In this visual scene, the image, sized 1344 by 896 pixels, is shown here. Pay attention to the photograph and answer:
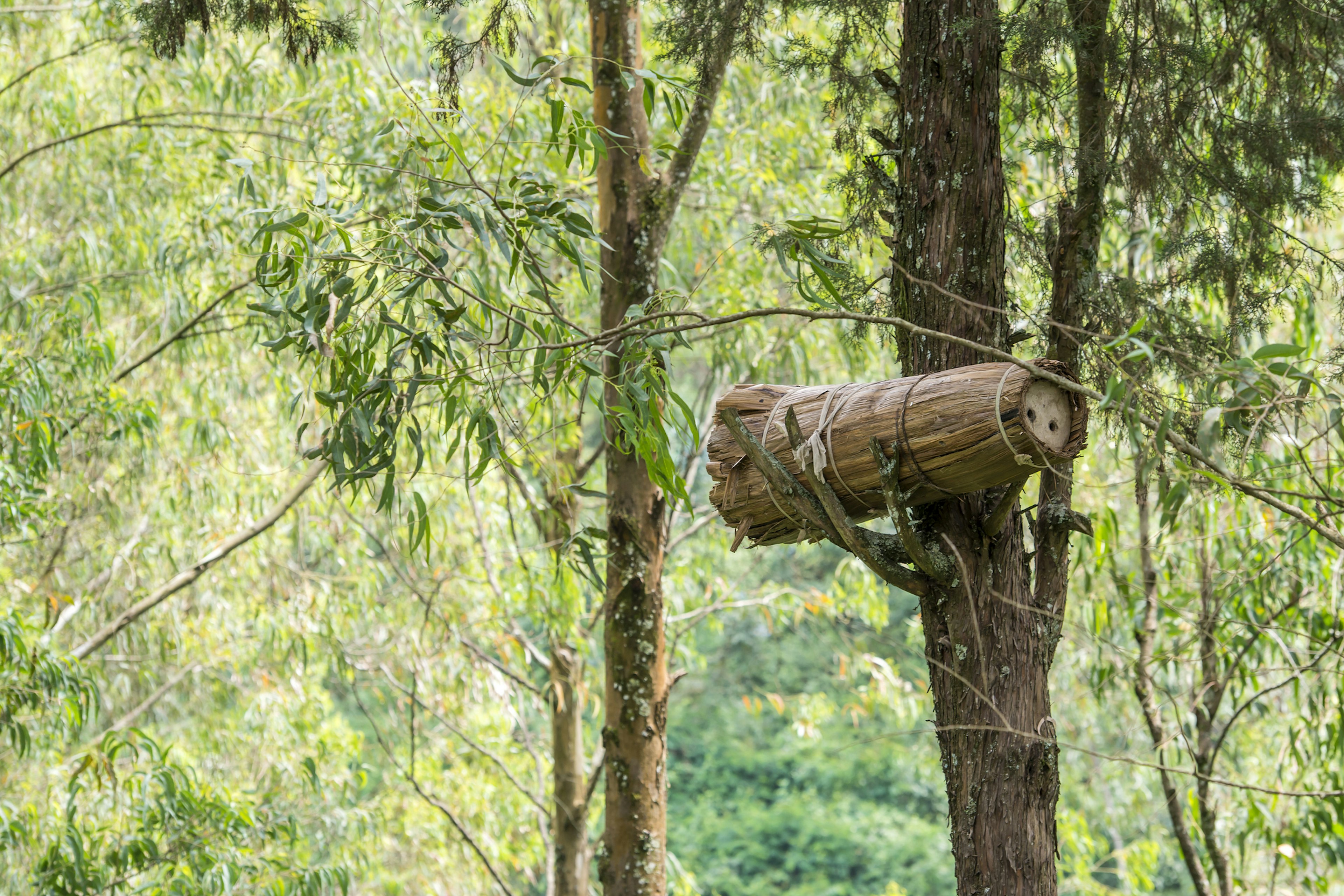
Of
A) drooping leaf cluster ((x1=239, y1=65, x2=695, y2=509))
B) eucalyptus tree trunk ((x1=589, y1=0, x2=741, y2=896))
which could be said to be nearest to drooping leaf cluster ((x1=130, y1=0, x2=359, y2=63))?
drooping leaf cluster ((x1=239, y1=65, x2=695, y2=509))

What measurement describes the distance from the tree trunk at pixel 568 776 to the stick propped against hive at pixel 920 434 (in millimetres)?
2418

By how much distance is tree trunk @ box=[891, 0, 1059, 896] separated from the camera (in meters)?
1.49

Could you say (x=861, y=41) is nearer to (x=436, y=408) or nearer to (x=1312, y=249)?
(x=1312, y=249)

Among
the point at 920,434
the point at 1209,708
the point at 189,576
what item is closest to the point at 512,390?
the point at 189,576

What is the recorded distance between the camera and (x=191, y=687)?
5738 mm

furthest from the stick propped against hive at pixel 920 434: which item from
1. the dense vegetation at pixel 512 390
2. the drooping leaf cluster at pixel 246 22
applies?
the drooping leaf cluster at pixel 246 22

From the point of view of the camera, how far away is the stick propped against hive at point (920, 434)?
1337 millimetres

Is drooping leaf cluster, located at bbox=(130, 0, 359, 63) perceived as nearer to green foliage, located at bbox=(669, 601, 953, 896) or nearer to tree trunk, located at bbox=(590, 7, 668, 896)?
tree trunk, located at bbox=(590, 7, 668, 896)

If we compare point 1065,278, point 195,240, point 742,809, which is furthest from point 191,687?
point 742,809

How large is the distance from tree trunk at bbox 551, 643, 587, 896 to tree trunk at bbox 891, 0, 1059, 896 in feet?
7.79

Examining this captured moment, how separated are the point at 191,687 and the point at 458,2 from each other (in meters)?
4.71

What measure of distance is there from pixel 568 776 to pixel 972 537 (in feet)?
8.52

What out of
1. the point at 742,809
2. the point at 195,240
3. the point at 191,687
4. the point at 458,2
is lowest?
the point at 742,809

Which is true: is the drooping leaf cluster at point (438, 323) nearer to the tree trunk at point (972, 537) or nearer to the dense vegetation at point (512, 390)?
the dense vegetation at point (512, 390)
